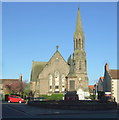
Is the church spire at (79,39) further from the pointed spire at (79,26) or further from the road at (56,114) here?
the road at (56,114)

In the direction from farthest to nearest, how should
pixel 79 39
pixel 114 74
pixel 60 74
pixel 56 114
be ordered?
pixel 79 39 → pixel 60 74 → pixel 114 74 → pixel 56 114

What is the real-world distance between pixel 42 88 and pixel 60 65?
8.86m

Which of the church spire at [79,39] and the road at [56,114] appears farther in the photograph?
the church spire at [79,39]

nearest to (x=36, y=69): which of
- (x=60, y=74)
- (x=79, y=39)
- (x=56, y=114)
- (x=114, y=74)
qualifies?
(x=60, y=74)

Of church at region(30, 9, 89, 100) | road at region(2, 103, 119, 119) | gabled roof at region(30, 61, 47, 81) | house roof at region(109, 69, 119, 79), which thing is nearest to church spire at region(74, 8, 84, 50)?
church at region(30, 9, 89, 100)

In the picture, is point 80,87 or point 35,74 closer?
point 80,87

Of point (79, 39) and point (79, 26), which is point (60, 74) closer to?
point (79, 39)

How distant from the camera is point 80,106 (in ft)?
92.1

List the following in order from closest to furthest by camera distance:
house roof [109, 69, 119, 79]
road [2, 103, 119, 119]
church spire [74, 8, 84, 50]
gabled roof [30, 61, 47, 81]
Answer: road [2, 103, 119, 119], house roof [109, 69, 119, 79], church spire [74, 8, 84, 50], gabled roof [30, 61, 47, 81]

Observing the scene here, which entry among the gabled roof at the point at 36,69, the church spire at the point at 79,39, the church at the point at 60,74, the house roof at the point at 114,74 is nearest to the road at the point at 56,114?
the house roof at the point at 114,74

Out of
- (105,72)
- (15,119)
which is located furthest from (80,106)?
(105,72)

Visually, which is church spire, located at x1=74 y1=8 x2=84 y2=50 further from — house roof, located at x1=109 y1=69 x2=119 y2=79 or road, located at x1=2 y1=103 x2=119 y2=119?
road, located at x1=2 y1=103 x2=119 y2=119

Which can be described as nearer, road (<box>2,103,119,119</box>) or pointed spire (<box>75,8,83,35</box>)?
road (<box>2,103,119,119</box>)

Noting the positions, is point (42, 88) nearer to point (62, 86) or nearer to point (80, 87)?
point (62, 86)
